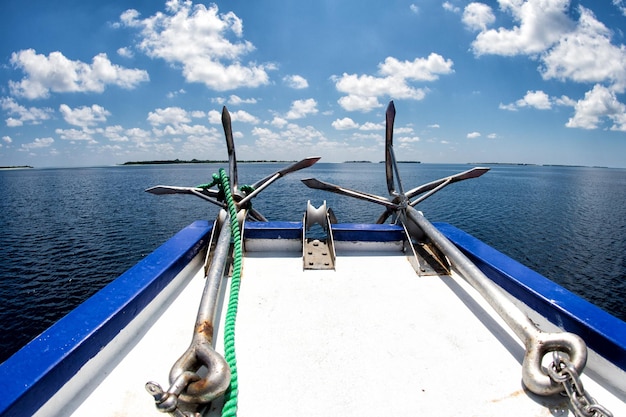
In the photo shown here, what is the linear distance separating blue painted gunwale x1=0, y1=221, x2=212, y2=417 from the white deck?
292 millimetres

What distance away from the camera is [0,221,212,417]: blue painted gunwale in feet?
6.70

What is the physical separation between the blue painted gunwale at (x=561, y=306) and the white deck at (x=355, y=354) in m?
0.37

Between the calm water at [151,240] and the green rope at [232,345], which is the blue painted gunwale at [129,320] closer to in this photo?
the green rope at [232,345]

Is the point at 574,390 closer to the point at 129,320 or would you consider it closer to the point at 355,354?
the point at 355,354

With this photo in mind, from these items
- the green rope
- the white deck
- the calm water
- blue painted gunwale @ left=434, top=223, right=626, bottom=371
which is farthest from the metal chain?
the calm water

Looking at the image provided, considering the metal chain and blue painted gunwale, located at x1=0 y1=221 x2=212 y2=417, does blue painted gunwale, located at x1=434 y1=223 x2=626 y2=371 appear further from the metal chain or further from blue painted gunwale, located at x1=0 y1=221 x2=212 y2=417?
blue painted gunwale, located at x1=0 y1=221 x2=212 y2=417

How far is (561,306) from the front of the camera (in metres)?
3.06

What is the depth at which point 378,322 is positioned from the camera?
3516 mm

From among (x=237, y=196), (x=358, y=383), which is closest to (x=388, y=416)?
(x=358, y=383)

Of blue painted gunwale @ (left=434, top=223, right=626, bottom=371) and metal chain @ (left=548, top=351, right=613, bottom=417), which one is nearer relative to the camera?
metal chain @ (left=548, top=351, right=613, bottom=417)

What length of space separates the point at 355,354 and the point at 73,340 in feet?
8.28

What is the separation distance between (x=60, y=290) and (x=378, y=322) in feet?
45.3

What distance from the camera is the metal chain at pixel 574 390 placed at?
2033mm

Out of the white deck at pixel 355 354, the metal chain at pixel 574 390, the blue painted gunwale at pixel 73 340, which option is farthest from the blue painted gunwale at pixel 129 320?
the metal chain at pixel 574 390
